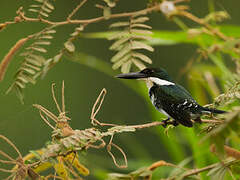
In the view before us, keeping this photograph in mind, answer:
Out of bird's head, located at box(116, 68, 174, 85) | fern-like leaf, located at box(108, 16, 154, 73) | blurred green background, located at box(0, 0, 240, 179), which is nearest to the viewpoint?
fern-like leaf, located at box(108, 16, 154, 73)

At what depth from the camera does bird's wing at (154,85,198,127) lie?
1.60 m

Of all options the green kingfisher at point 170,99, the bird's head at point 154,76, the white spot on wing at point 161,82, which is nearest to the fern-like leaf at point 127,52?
the green kingfisher at point 170,99

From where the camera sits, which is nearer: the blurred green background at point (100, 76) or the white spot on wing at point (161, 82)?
the white spot on wing at point (161, 82)

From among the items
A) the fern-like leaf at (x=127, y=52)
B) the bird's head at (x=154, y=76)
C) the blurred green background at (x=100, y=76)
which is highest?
the blurred green background at (x=100, y=76)

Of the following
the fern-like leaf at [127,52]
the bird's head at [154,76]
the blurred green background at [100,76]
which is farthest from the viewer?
the blurred green background at [100,76]

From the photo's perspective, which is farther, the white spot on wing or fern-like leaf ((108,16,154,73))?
the white spot on wing

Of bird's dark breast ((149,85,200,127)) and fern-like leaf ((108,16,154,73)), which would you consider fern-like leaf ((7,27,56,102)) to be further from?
bird's dark breast ((149,85,200,127))

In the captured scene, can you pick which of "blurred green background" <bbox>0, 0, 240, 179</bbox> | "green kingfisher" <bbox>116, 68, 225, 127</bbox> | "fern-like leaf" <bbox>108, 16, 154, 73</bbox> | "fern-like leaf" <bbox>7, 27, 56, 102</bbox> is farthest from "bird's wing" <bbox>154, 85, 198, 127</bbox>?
"blurred green background" <bbox>0, 0, 240, 179</bbox>

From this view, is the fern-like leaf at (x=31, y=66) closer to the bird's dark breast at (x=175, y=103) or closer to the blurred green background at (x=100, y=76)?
the bird's dark breast at (x=175, y=103)

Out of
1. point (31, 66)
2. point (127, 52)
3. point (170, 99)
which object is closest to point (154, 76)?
point (170, 99)

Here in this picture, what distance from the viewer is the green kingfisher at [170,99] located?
154 cm

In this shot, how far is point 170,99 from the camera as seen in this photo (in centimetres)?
180

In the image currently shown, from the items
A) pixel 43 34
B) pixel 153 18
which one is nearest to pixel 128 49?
pixel 43 34

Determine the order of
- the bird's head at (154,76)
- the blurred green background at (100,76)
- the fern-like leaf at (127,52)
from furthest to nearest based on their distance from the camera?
the blurred green background at (100,76)
the bird's head at (154,76)
the fern-like leaf at (127,52)
